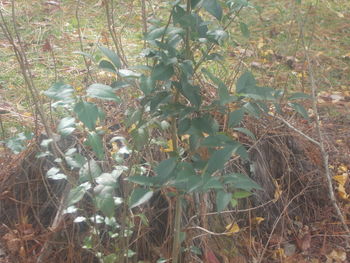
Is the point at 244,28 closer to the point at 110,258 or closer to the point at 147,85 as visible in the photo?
the point at 147,85

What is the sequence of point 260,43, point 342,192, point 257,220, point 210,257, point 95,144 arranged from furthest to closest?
point 260,43
point 342,192
point 257,220
point 210,257
point 95,144

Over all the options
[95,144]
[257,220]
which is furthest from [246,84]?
[257,220]

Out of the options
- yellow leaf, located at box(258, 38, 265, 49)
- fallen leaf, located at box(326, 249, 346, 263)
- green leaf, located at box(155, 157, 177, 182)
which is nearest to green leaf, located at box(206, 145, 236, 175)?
green leaf, located at box(155, 157, 177, 182)

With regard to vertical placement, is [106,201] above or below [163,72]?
below

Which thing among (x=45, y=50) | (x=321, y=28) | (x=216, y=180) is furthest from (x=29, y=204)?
(x=321, y=28)

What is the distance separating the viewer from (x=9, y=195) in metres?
2.29

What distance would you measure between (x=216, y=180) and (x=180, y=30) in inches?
15.6

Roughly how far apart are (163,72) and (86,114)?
0.24 m

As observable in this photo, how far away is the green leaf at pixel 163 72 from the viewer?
4.58 ft

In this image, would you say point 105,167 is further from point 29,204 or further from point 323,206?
point 323,206

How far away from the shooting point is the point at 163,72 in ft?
4.59

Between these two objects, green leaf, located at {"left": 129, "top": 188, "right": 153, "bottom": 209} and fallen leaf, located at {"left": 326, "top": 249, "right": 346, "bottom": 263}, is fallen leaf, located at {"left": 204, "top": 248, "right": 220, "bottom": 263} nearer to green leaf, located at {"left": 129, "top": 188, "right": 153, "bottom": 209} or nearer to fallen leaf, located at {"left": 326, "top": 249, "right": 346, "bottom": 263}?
fallen leaf, located at {"left": 326, "top": 249, "right": 346, "bottom": 263}

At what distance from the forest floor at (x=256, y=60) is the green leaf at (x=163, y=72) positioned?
722 mm

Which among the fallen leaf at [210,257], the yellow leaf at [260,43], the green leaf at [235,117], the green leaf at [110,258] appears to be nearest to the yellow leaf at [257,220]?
the fallen leaf at [210,257]
